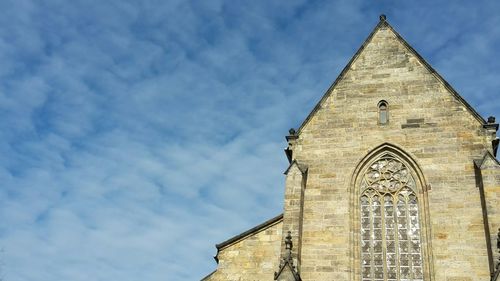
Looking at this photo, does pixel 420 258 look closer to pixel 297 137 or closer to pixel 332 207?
pixel 332 207

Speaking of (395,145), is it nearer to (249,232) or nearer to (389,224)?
(389,224)

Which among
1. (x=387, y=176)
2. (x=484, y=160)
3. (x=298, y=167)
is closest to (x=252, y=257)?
(x=298, y=167)

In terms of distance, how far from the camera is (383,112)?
18.0m

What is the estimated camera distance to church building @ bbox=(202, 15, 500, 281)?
49.8ft

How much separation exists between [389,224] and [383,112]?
3940 mm

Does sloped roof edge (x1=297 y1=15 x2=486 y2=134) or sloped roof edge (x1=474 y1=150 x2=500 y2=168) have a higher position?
sloped roof edge (x1=297 y1=15 x2=486 y2=134)

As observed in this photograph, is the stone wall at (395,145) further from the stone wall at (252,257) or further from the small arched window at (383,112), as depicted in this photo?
the stone wall at (252,257)

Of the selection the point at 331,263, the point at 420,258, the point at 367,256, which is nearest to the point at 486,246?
the point at 420,258

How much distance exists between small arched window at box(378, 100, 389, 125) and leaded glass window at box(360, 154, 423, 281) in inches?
50.3

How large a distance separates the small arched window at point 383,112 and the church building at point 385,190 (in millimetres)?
39

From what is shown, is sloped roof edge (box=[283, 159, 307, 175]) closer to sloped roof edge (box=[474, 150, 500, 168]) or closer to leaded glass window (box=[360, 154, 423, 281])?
leaded glass window (box=[360, 154, 423, 281])

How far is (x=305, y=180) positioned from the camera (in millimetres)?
17125

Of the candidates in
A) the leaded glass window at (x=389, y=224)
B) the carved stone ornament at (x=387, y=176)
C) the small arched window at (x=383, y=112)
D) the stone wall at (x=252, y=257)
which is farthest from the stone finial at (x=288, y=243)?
the small arched window at (x=383, y=112)

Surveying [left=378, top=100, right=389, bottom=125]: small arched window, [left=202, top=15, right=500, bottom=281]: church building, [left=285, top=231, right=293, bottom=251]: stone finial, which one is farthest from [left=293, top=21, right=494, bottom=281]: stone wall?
[left=285, top=231, right=293, bottom=251]: stone finial
